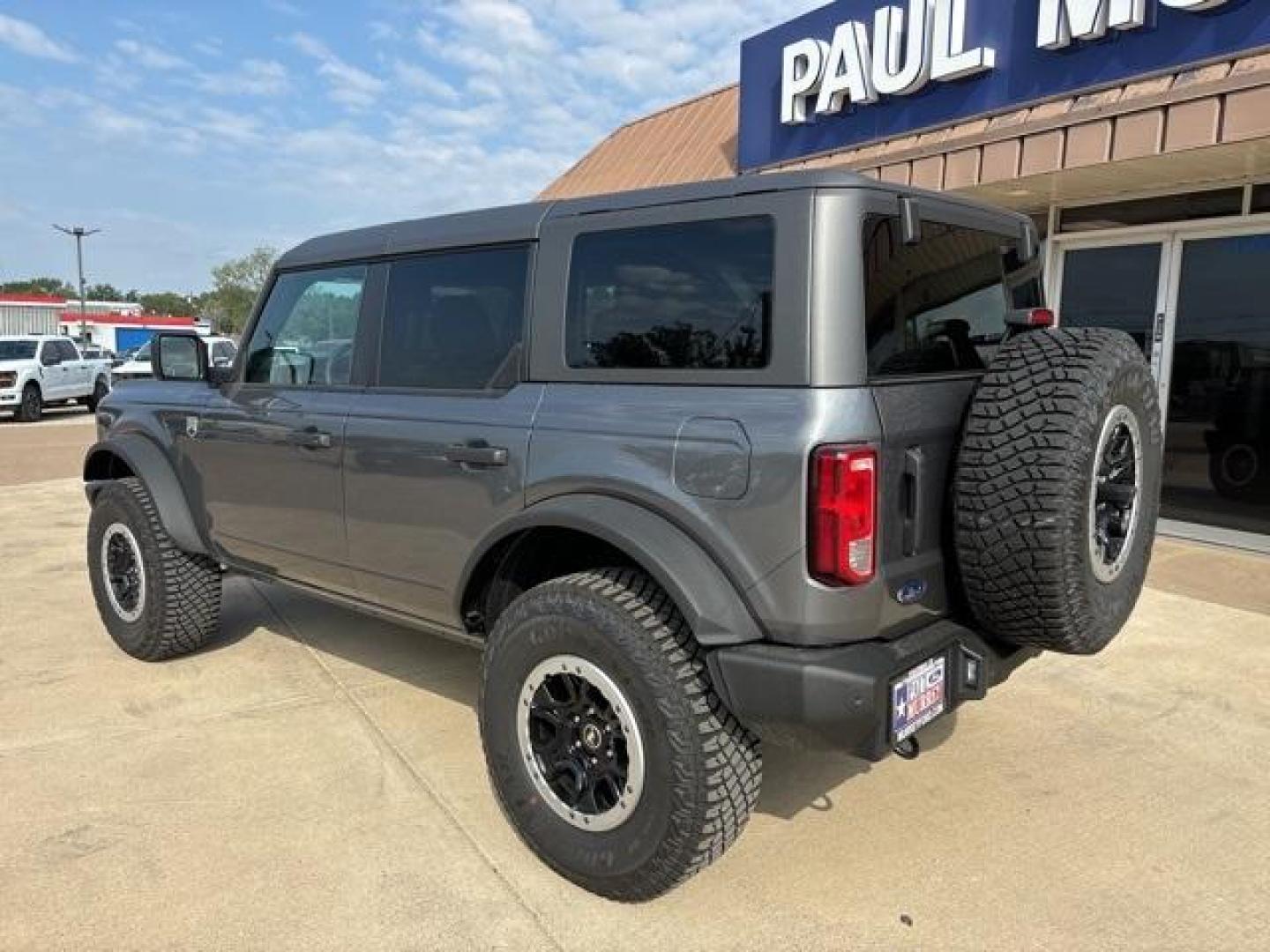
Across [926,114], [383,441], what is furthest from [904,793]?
[926,114]

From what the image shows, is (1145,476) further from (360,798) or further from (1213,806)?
(360,798)

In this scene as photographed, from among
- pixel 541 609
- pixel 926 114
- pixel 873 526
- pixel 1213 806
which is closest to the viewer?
pixel 873 526

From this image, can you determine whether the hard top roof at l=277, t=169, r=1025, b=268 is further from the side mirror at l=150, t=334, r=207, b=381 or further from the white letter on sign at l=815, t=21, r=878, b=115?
the white letter on sign at l=815, t=21, r=878, b=115

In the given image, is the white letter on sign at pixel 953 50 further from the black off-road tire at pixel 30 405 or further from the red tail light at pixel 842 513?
the black off-road tire at pixel 30 405

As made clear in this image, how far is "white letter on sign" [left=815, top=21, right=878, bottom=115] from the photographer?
762 cm

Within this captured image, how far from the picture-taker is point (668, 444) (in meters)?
2.46

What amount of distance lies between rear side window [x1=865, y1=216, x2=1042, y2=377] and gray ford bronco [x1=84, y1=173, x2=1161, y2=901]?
13mm

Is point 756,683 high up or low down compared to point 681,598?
down

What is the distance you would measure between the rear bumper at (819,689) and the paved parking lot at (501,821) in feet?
1.94

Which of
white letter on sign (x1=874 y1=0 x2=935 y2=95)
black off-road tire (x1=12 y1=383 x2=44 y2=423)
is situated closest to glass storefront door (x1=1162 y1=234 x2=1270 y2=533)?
white letter on sign (x1=874 y1=0 x2=935 y2=95)

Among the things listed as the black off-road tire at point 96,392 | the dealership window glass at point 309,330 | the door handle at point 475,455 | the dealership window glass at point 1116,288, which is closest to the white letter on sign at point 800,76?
the dealership window glass at point 1116,288

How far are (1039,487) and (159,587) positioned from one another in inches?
147

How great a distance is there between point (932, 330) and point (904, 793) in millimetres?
1599

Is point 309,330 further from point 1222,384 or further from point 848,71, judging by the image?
point 1222,384
